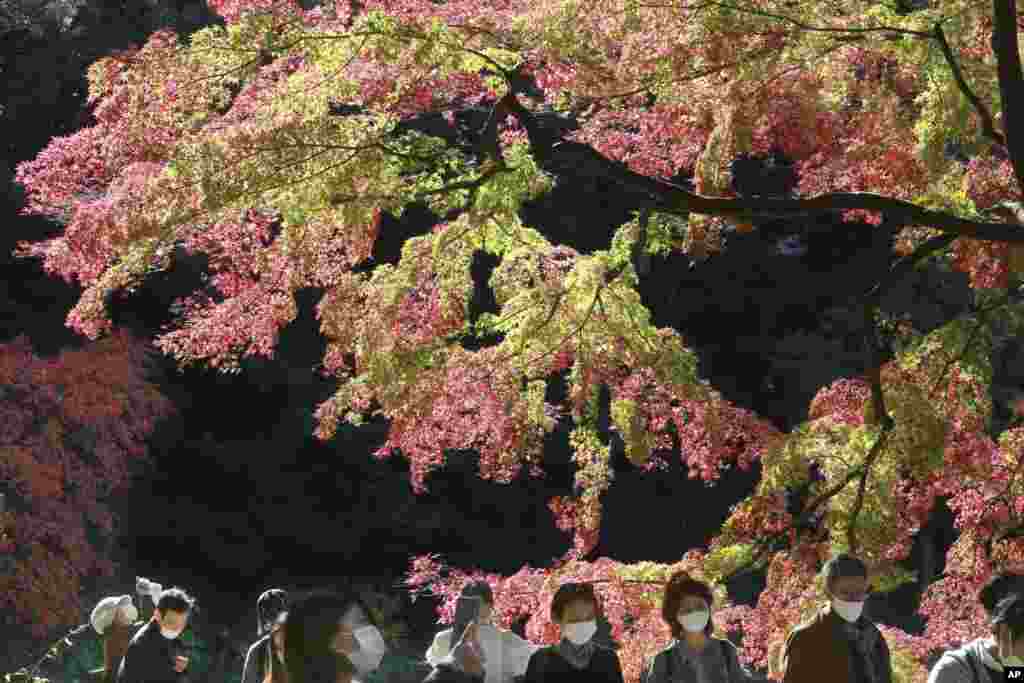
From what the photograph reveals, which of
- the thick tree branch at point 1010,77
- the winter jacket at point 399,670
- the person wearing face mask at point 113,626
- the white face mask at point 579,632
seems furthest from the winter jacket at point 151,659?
the winter jacket at point 399,670

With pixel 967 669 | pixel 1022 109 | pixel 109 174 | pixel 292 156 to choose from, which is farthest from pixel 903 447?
pixel 109 174

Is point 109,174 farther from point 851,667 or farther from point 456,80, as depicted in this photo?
point 851,667

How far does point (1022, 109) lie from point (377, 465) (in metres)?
8.58

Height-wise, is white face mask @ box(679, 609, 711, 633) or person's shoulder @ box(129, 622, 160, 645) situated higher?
white face mask @ box(679, 609, 711, 633)

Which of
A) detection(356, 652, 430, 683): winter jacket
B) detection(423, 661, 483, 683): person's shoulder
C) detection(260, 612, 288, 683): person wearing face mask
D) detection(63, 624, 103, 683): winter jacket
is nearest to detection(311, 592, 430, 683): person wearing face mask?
detection(260, 612, 288, 683): person wearing face mask

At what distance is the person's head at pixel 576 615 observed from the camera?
147 inches

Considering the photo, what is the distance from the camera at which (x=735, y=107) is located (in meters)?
6.17

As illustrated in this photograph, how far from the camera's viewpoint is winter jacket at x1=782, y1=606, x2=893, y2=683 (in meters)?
3.87

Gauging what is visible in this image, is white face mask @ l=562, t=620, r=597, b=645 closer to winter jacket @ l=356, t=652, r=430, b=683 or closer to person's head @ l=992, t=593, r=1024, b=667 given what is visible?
person's head @ l=992, t=593, r=1024, b=667

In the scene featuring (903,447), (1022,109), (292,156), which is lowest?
(903,447)

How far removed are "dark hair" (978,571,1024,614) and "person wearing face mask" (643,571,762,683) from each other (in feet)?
2.25

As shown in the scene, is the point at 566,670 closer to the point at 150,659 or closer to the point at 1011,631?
the point at 1011,631

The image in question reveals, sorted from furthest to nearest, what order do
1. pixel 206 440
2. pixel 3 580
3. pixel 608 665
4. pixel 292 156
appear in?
pixel 206 440 < pixel 3 580 < pixel 292 156 < pixel 608 665

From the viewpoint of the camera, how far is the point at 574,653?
12.3ft
